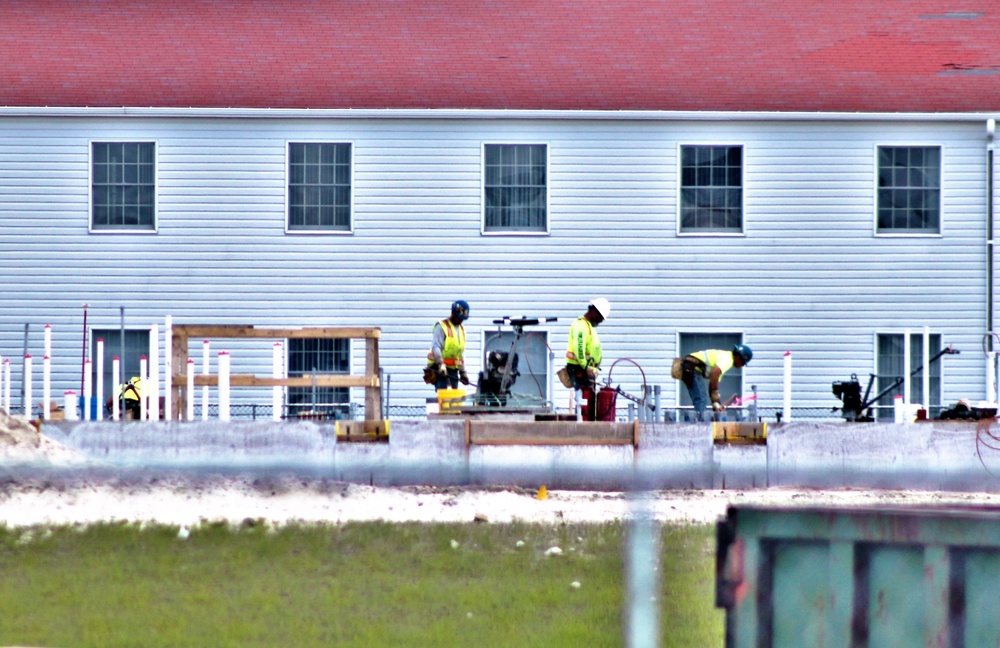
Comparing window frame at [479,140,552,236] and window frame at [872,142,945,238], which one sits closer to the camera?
window frame at [479,140,552,236]

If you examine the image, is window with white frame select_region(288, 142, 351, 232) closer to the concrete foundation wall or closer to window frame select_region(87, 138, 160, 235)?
window frame select_region(87, 138, 160, 235)

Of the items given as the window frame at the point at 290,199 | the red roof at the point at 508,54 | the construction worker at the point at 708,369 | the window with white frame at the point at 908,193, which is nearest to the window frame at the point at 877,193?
the window with white frame at the point at 908,193

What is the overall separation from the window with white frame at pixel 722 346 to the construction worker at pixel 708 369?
5.28 m

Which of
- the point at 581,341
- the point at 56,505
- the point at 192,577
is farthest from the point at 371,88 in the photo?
the point at 192,577

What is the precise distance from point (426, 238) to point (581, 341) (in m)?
7.81

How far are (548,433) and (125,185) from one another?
12175 millimetres

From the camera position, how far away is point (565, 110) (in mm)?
26031

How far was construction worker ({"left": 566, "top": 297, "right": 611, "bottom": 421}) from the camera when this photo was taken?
747 inches

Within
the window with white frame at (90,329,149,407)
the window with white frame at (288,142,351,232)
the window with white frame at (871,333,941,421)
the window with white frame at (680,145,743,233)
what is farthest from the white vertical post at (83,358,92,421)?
the window with white frame at (871,333,941,421)

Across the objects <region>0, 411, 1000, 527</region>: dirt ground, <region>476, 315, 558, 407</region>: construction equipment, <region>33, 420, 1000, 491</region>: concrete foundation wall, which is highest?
<region>476, 315, 558, 407</region>: construction equipment

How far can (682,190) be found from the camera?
2645 cm

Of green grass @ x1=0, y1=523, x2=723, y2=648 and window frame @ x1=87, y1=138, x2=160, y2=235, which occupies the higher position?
window frame @ x1=87, y1=138, x2=160, y2=235

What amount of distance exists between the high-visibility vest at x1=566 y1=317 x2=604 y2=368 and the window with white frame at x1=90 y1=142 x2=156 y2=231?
10.3 meters

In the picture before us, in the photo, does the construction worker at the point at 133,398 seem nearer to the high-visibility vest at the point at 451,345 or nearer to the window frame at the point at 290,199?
the window frame at the point at 290,199
